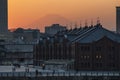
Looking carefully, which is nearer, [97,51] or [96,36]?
[97,51]

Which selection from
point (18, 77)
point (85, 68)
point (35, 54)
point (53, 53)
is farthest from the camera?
point (35, 54)

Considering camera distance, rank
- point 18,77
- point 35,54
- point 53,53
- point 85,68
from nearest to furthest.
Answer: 1. point 18,77
2. point 85,68
3. point 53,53
4. point 35,54

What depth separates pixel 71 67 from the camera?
115375mm

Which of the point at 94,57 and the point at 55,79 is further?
the point at 94,57

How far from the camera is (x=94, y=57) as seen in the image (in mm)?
113000

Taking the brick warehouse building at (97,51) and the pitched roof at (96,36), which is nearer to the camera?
the brick warehouse building at (97,51)

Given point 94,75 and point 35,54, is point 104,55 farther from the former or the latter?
point 35,54

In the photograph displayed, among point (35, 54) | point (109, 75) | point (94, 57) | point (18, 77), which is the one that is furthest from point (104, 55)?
point (35, 54)

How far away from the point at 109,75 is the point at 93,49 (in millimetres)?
15590

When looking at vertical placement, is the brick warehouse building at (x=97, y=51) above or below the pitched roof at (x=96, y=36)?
below

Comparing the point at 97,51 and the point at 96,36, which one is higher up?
the point at 96,36

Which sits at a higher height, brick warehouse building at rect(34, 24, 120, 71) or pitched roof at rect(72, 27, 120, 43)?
pitched roof at rect(72, 27, 120, 43)

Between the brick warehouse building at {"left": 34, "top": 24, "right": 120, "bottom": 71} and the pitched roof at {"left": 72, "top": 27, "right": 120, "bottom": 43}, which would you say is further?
the pitched roof at {"left": 72, "top": 27, "right": 120, "bottom": 43}

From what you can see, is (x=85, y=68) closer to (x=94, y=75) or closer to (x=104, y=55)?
(x=104, y=55)
